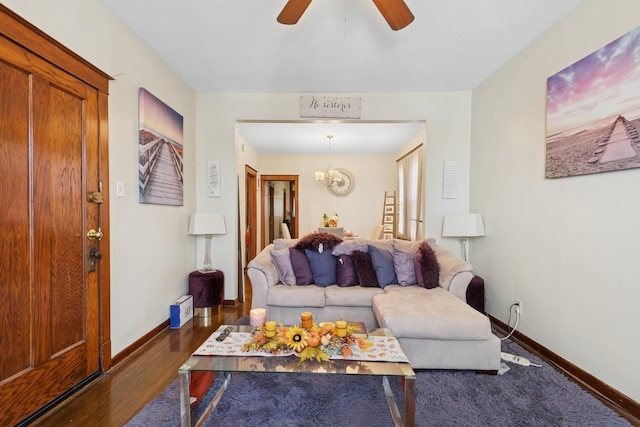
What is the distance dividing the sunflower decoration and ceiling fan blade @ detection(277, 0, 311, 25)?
1.76 metres

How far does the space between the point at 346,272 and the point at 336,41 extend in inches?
80.2

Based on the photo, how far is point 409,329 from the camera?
2045 mm

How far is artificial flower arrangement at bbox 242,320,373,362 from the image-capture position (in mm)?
1505

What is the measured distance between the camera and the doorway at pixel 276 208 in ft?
23.8

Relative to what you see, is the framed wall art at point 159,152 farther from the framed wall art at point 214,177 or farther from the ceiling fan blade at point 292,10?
the ceiling fan blade at point 292,10

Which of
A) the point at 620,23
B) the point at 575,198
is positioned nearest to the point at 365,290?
the point at 575,198

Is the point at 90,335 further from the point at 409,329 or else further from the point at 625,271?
the point at 625,271

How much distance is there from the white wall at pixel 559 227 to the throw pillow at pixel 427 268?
0.69 m

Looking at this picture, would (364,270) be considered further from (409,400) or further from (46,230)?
(46,230)

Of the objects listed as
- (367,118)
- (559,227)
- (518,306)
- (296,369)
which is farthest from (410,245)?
(296,369)

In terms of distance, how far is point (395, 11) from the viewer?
1.69 m

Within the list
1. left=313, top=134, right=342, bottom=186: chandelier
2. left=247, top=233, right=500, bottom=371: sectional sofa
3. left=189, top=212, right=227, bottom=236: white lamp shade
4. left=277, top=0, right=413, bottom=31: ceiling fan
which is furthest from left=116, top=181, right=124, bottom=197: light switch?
left=313, top=134, right=342, bottom=186: chandelier

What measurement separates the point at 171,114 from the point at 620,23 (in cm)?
345

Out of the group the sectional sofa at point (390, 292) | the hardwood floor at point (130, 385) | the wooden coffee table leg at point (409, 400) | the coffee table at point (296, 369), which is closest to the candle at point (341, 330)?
the coffee table at point (296, 369)
